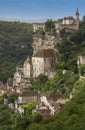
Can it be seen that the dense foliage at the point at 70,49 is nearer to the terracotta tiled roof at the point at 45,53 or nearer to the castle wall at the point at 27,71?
the terracotta tiled roof at the point at 45,53

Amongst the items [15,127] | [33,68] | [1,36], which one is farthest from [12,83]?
[1,36]

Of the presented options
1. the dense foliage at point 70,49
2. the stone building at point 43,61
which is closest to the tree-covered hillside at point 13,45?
the stone building at point 43,61

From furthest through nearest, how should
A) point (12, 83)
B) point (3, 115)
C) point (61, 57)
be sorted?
point (12, 83), point (61, 57), point (3, 115)

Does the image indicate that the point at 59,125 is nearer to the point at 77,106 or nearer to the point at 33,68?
the point at 77,106

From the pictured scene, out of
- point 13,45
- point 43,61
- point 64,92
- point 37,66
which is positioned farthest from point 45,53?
point 13,45

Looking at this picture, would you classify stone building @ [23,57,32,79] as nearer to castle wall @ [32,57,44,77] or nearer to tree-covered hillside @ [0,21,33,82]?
castle wall @ [32,57,44,77]
